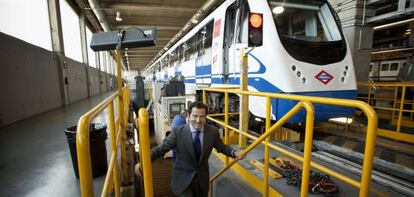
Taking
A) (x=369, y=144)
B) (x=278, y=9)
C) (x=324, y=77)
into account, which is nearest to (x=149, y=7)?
(x=278, y=9)

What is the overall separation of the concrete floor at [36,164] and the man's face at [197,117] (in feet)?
4.06

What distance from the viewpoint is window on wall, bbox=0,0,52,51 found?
18.6ft

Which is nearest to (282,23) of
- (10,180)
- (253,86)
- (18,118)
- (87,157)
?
(253,86)

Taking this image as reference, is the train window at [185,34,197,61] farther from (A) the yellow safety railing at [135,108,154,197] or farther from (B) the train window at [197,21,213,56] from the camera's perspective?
(A) the yellow safety railing at [135,108,154,197]

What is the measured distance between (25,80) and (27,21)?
210cm

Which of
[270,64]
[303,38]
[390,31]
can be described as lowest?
[270,64]

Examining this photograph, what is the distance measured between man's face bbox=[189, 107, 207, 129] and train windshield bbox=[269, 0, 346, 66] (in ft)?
7.28

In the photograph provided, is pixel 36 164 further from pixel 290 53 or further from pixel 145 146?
pixel 290 53

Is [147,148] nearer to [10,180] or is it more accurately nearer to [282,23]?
[10,180]

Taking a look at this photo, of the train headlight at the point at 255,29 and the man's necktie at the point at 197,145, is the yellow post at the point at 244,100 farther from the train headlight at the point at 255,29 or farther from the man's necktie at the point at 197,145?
the man's necktie at the point at 197,145

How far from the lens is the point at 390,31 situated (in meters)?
11.8

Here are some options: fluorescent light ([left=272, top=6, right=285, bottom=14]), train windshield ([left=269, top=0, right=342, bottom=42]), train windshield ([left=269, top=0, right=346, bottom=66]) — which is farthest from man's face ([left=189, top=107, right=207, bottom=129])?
fluorescent light ([left=272, top=6, right=285, bottom=14])

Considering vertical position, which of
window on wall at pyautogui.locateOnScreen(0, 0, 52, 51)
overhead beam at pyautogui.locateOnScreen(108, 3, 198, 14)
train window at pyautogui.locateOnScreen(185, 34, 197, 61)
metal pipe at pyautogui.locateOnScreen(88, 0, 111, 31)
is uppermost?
overhead beam at pyautogui.locateOnScreen(108, 3, 198, 14)

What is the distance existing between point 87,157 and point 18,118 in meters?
6.42
